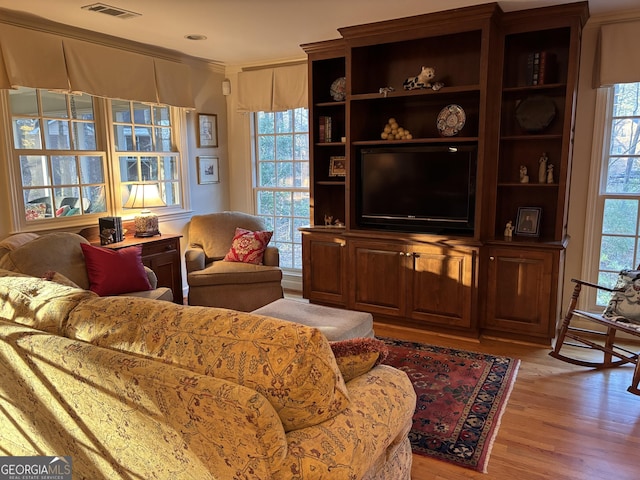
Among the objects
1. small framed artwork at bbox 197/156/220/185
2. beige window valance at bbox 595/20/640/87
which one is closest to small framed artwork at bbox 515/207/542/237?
beige window valance at bbox 595/20/640/87

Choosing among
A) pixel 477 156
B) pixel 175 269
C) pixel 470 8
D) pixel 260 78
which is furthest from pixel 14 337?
pixel 260 78

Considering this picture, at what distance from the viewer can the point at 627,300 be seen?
3.17 metres

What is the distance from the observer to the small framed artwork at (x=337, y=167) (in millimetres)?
4590

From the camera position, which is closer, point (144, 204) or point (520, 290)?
point (520, 290)

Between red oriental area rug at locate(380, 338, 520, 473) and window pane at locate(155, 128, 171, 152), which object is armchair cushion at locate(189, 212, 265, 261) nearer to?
window pane at locate(155, 128, 171, 152)

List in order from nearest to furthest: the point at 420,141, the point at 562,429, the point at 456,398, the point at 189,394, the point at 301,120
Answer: the point at 189,394 < the point at 562,429 < the point at 456,398 < the point at 420,141 < the point at 301,120

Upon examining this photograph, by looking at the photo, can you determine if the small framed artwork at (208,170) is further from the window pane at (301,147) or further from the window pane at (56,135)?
the window pane at (56,135)

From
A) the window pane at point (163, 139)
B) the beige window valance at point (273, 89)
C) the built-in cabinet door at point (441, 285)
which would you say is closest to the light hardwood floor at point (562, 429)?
the built-in cabinet door at point (441, 285)

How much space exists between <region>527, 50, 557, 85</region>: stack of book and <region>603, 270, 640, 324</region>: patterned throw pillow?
1517 mm

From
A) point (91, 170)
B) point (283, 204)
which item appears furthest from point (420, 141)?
point (91, 170)

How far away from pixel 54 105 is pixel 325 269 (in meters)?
2.68

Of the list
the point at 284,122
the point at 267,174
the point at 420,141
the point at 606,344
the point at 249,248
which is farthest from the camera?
the point at 267,174

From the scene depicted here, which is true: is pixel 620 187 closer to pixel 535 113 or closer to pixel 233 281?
pixel 535 113

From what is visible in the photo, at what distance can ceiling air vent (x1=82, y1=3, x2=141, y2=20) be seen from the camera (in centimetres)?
Result: 331
